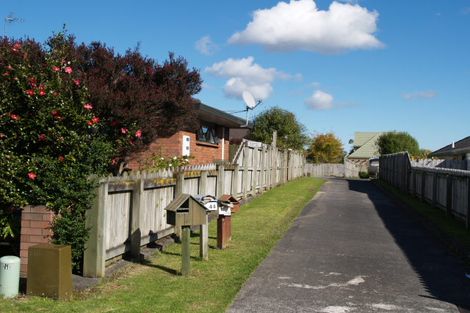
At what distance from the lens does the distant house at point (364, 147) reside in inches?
2907

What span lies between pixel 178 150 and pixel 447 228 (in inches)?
303

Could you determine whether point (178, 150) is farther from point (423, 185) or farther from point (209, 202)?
point (423, 185)

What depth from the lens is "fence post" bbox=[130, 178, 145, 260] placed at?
7832 millimetres

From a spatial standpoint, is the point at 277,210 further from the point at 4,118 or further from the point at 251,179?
the point at 4,118

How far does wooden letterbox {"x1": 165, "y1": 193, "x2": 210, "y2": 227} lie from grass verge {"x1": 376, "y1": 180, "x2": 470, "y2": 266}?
4154 mm

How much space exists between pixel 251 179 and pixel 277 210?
4162 millimetres

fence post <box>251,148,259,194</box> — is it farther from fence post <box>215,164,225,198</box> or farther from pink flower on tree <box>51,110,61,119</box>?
pink flower on tree <box>51,110,61,119</box>

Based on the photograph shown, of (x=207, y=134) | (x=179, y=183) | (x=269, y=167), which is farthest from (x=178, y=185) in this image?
(x=269, y=167)

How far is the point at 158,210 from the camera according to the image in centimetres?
912

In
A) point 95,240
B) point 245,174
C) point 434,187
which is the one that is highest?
point 245,174

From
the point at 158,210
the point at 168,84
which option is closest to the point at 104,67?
the point at 168,84

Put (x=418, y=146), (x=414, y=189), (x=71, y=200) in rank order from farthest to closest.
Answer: (x=418, y=146)
(x=414, y=189)
(x=71, y=200)

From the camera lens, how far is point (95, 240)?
6672mm

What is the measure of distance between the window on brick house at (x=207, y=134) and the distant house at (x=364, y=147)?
166 feet
